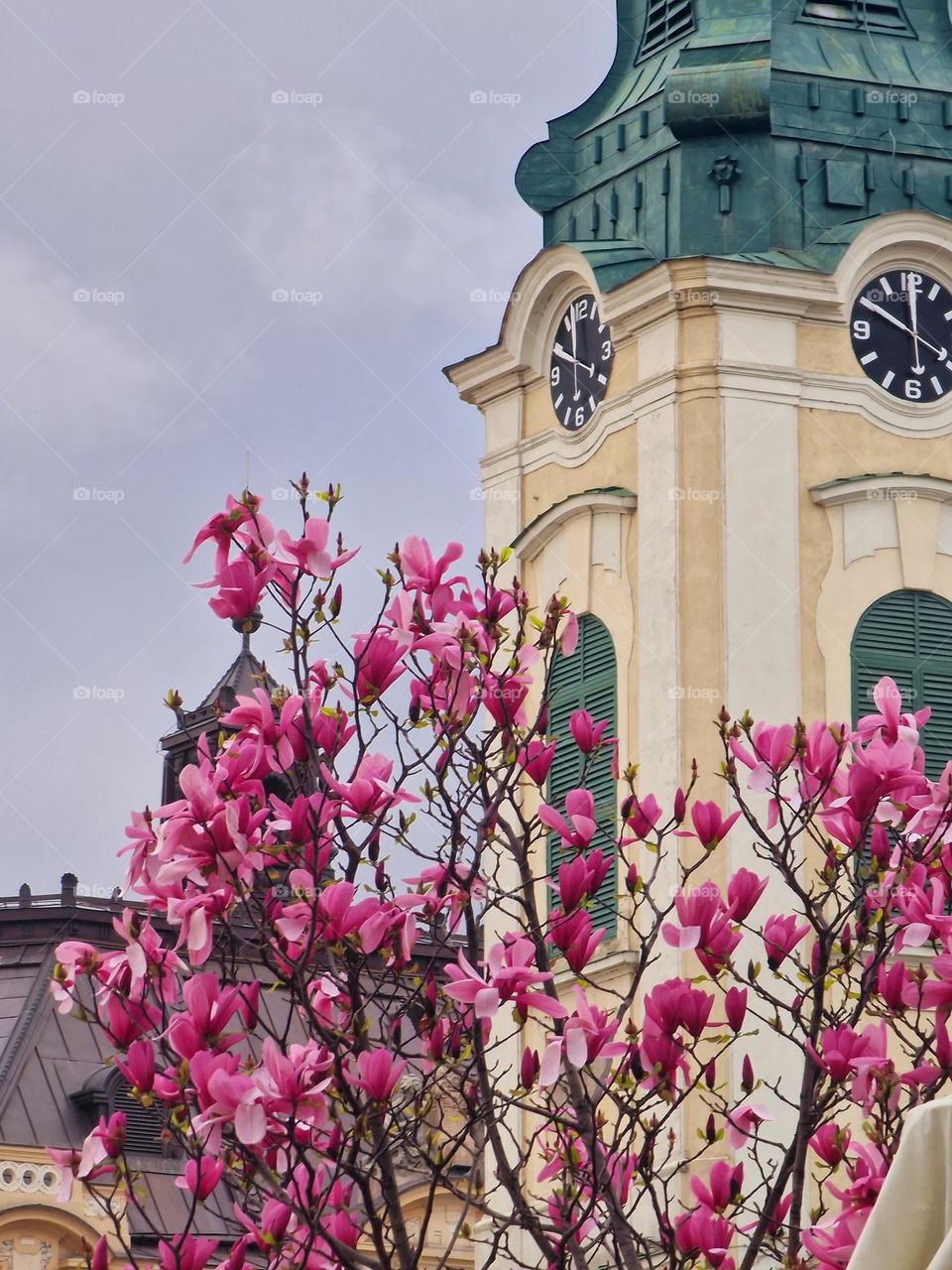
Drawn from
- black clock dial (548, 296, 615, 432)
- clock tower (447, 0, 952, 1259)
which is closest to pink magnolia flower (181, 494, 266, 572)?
clock tower (447, 0, 952, 1259)

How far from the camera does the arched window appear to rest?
24.9 metres

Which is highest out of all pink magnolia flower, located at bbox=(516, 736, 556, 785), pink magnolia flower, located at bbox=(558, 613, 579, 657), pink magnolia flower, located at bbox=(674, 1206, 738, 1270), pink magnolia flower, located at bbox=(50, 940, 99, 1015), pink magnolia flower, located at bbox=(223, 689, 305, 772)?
pink magnolia flower, located at bbox=(558, 613, 579, 657)

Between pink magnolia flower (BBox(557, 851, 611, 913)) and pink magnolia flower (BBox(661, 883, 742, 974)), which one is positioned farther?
pink magnolia flower (BBox(661, 883, 742, 974))

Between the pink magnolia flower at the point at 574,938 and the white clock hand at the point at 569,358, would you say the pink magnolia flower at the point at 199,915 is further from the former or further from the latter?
the white clock hand at the point at 569,358

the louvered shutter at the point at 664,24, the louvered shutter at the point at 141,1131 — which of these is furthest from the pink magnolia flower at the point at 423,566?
the louvered shutter at the point at 141,1131

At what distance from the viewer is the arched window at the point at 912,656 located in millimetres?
24906

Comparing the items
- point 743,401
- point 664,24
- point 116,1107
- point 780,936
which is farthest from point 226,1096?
point 116,1107

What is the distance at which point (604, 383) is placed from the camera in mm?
26625

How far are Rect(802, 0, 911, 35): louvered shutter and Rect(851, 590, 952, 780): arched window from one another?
19.5 ft

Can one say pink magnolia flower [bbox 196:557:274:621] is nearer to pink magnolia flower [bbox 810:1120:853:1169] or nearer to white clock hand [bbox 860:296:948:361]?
pink magnolia flower [bbox 810:1120:853:1169]

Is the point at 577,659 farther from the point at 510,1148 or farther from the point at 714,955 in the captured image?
the point at 714,955

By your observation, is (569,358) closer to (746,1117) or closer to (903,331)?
(903,331)

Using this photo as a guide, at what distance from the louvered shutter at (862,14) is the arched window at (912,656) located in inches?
234

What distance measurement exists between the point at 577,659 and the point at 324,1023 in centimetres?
1488
